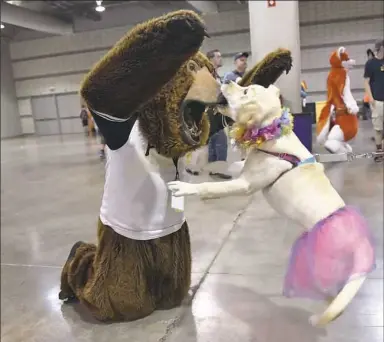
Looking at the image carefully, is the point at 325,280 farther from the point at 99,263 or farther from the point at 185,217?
the point at 99,263

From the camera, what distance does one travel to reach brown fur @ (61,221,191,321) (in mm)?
1090

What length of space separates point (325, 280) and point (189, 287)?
28.8 inches

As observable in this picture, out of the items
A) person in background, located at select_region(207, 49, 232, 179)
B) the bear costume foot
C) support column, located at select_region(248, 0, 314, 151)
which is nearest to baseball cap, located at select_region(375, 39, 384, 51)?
support column, located at select_region(248, 0, 314, 151)

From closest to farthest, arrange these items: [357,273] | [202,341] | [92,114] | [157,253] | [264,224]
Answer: [357,273] < [92,114] < [202,341] < [157,253] < [264,224]

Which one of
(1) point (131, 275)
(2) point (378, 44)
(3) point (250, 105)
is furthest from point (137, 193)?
(2) point (378, 44)

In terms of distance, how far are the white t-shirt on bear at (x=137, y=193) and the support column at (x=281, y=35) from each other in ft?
0.98

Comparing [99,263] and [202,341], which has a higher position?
[99,263]

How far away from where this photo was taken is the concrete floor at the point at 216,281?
40.1 inches

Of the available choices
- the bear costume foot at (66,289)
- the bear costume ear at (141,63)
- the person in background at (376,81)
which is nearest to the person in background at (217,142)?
the bear costume ear at (141,63)

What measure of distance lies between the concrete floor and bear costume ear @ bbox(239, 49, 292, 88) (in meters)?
0.19

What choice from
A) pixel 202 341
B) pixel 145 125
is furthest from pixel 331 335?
pixel 145 125

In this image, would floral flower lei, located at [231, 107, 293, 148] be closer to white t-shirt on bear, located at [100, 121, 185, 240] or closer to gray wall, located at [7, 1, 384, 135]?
gray wall, located at [7, 1, 384, 135]

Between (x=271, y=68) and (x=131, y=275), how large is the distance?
62cm

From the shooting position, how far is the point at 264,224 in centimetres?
170
